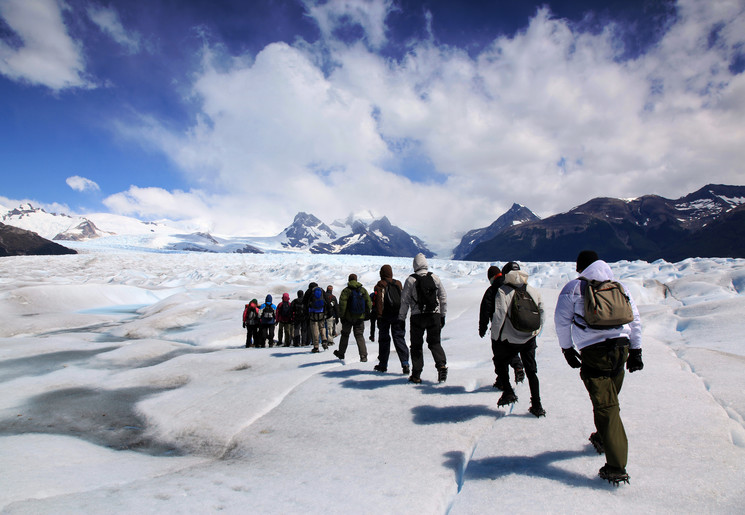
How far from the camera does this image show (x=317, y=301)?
11.3 metres

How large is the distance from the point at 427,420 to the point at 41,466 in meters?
5.05

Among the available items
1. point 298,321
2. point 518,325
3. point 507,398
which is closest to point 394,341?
point 507,398

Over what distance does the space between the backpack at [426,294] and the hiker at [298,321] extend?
851 cm

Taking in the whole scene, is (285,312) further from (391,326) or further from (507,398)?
(507,398)

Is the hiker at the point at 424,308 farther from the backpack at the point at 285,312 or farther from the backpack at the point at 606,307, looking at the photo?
the backpack at the point at 285,312

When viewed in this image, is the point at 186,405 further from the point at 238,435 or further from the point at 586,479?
the point at 586,479

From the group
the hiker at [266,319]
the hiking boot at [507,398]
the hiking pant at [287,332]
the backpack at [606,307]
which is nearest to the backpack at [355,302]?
the hiking boot at [507,398]

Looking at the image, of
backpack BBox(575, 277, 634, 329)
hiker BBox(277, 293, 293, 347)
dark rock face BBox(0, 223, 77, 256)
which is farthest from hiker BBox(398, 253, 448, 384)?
dark rock face BBox(0, 223, 77, 256)

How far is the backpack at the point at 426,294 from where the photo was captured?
21.2 ft

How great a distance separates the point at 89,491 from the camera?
380 centimetres

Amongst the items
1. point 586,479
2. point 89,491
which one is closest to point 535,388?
point 586,479

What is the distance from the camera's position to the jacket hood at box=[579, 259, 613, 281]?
3780mm

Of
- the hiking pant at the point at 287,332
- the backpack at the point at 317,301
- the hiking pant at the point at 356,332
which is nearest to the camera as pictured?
the hiking pant at the point at 356,332

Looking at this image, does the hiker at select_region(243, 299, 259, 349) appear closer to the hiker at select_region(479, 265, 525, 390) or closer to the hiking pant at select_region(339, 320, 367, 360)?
the hiking pant at select_region(339, 320, 367, 360)
